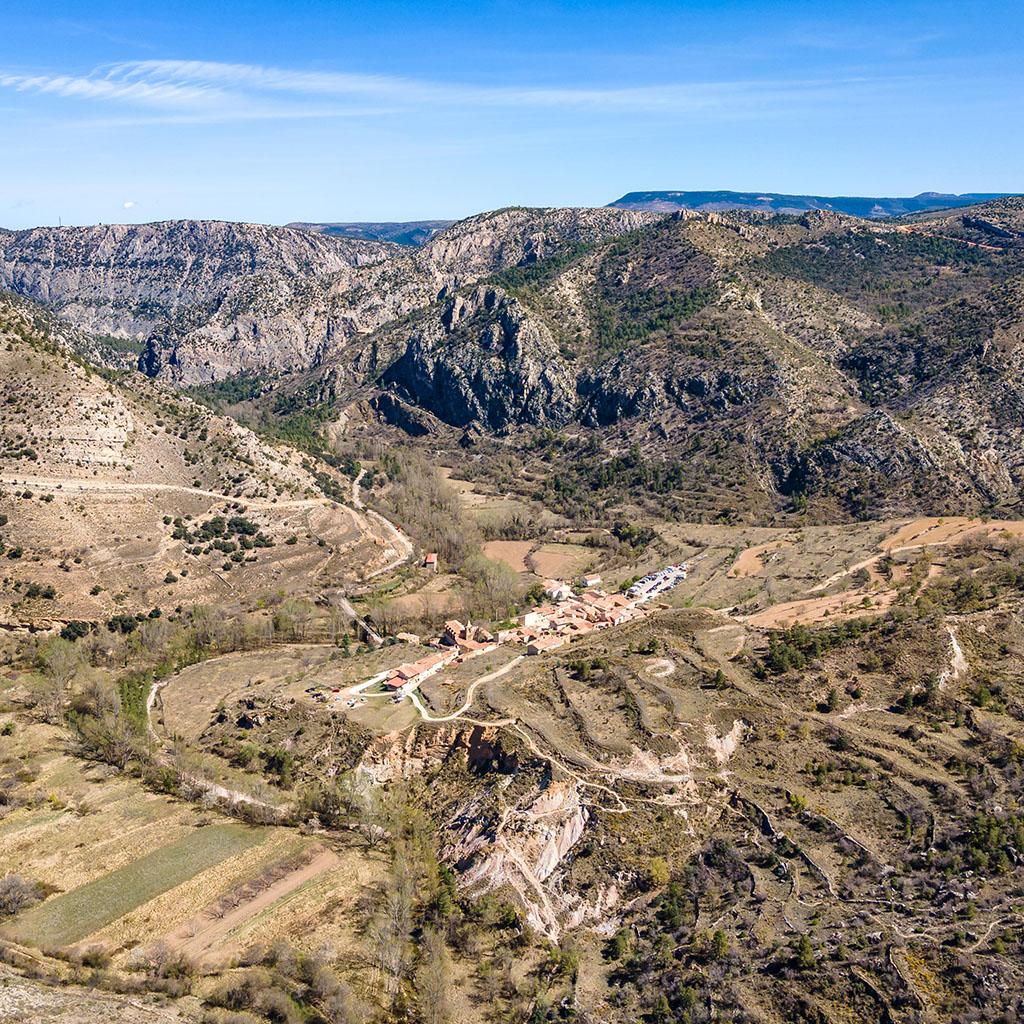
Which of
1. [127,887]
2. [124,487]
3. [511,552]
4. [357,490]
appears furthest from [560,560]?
[127,887]

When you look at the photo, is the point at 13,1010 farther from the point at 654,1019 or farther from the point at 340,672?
the point at 340,672

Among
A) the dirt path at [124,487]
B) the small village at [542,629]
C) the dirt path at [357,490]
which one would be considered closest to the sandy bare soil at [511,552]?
the small village at [542,629]

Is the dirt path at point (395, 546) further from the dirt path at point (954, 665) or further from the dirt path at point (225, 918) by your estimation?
the dirt path at point (954, 665)

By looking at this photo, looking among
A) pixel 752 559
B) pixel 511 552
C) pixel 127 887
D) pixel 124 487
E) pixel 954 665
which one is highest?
pixel 124 487

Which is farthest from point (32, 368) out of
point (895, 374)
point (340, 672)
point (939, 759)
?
point (895, 374)

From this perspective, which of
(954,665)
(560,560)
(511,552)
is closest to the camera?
Answer: (954,665)

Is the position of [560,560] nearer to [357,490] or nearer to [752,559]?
[752,559]

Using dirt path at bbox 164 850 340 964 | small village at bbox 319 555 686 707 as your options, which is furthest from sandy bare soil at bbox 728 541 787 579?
dirt path at bbox 164 850 340 964
